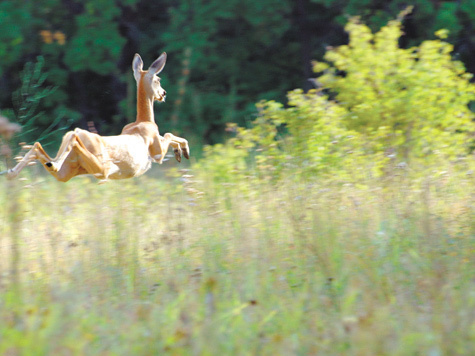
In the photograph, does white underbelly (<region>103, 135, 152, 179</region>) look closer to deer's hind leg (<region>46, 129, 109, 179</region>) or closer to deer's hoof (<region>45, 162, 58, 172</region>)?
deer's hind leg (<region>46, 129, 109, 179</region>)

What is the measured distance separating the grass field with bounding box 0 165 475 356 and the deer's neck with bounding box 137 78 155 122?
2.91 ft

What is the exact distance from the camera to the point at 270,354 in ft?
10.6

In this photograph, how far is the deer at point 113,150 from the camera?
4.17 meters

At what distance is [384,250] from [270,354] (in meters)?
1.76

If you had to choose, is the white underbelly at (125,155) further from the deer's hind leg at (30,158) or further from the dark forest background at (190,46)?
the dark forest background at (190,46)

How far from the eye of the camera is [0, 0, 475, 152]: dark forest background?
46.0 ft

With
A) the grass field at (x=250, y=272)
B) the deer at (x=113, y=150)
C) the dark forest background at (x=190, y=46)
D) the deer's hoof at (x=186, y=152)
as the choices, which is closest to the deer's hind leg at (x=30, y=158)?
the deer at (x=113, y=150)

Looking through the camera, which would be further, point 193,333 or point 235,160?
point 235,160

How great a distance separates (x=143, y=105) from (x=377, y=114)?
12.9ft

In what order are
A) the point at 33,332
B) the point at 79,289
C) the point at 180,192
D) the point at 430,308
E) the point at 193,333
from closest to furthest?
the point at 33,332
the point at 193,333
the point at 430,308
the point at 79,289
the point at 180,192

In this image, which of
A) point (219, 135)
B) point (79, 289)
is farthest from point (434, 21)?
point (79, 289)

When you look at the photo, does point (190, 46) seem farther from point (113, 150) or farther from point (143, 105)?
point (113, 150)

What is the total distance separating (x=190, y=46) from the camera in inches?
564

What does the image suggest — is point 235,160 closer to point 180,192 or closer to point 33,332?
point 180,192
